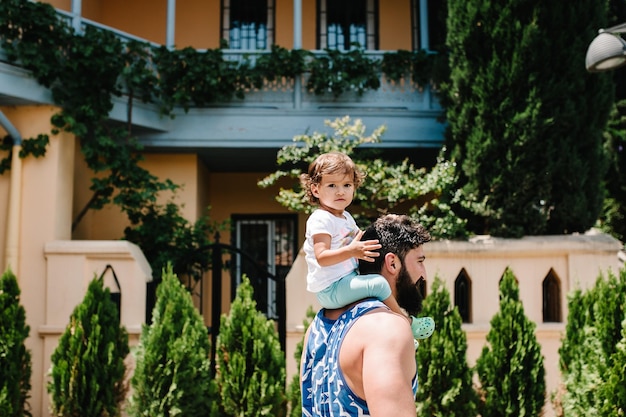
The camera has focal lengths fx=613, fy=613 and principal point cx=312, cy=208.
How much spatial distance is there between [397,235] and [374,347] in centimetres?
44

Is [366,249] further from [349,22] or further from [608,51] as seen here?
[349,22]

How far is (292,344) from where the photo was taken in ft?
22.9

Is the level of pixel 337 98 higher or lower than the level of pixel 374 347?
higher

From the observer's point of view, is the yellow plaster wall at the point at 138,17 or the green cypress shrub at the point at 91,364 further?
the yellow plaster wall at the point at 138,17

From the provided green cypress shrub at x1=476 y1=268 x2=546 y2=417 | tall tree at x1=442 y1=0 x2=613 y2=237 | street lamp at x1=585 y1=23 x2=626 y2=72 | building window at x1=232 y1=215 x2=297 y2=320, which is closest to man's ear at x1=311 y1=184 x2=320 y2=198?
street lamp at x1=585 y1=23 x2=626 y2=72

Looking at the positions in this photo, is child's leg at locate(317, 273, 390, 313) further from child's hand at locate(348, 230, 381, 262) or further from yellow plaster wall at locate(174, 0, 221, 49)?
yellow plaster wall at locate(174, 0, 221, 49)

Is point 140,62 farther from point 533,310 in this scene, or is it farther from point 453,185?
point 533,310

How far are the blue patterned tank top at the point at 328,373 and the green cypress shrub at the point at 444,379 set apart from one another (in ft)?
12.9

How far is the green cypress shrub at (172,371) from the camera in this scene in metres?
6.00

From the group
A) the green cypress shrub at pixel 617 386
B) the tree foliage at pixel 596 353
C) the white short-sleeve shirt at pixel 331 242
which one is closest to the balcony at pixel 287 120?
the tree foliage at pixel 596 353

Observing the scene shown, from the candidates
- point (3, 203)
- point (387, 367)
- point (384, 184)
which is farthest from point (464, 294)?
point (3, 203)

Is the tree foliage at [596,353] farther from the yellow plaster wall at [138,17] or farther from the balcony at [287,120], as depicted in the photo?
the yellow plaster wall at [138,17]

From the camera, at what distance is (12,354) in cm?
626

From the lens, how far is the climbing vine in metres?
7.83
